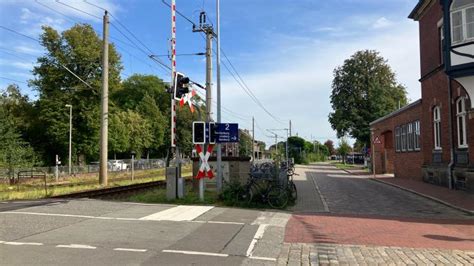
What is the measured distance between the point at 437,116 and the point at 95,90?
3871 centimetres

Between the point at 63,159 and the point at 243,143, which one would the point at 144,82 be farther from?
the point at 243,143

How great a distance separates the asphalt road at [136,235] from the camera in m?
7.73

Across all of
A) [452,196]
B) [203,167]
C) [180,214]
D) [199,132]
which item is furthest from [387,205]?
[180,214]

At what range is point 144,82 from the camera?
80812mm

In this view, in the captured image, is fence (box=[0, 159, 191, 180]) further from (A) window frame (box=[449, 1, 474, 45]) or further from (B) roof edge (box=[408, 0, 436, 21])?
(A) window frame (box=[449, 1, 474, 45])

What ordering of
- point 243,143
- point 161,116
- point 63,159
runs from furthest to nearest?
point 243,143, point 161,116, point 63,159

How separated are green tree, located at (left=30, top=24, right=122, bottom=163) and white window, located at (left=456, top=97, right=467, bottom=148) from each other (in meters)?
40.6

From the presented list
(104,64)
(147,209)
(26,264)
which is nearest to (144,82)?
(104,64)

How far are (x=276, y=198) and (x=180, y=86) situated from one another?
195 inches

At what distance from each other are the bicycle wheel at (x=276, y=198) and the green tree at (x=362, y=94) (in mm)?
48083

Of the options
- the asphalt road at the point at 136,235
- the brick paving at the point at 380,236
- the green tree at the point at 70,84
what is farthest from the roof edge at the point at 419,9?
the green tree at the point at 70,84

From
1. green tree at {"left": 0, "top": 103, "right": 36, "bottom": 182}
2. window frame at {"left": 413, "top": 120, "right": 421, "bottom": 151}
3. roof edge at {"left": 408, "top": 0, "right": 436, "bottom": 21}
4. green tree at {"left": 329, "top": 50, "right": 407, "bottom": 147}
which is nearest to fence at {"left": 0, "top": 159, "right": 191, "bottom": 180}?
green tree at {"left": 0, "top": 103, "right": 36, "bottom": 182}

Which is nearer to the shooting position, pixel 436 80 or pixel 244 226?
pixel 244 226

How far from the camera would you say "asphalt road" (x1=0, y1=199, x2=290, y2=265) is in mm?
7730
